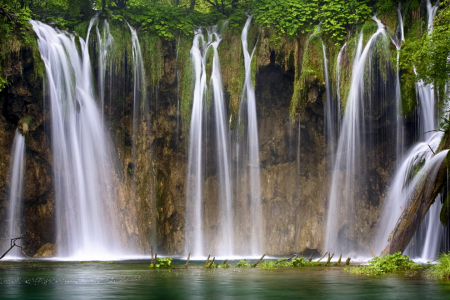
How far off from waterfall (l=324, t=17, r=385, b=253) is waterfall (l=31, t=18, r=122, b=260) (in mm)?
10828

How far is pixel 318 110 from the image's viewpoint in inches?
1049

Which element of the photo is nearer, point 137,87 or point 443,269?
point 443,269

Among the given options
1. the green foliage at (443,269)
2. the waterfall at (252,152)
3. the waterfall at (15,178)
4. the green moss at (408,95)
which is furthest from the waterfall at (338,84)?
the waterfall at (15,178)

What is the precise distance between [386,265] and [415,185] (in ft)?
10.7

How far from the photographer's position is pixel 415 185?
57.5ft

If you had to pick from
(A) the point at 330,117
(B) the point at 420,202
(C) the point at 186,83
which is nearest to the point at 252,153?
(A) the point at 330,117

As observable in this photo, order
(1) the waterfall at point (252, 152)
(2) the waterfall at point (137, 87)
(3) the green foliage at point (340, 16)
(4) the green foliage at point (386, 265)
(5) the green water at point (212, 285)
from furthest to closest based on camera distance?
1. (2) the waterfall at point (137, 87)
2. (1) the waterfall at point (252, 152)
3. (3) the green foliage at point (340, 16)
4. (4) the green foliage at point (386, 265)
5. (5) the green water at point (212, 285)

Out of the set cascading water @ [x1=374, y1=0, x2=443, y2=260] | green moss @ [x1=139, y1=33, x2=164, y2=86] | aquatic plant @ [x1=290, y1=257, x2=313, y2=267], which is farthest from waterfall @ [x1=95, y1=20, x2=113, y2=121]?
cascading water @ [x1=374, y1=0, x2=443, y2=260]

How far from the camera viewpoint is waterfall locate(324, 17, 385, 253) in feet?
81.7

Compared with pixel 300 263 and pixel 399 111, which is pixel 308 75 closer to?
pixel 399 111

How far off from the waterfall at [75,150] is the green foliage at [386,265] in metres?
13.1

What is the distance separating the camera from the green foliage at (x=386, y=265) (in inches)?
610

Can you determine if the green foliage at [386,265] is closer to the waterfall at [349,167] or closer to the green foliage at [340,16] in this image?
the waterfall at [349,167]

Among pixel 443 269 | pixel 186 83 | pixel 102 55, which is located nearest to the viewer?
pixel 443 269
